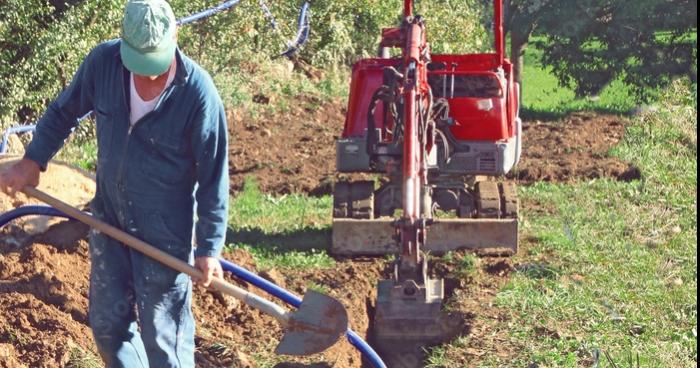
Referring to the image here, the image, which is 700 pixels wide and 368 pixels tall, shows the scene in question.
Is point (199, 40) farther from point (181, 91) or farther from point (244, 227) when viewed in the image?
point (181, 91)

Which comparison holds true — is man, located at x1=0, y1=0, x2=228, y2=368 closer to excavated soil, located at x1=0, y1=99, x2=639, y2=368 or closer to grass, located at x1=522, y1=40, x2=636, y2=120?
excavated soil, located at x1=0, y1=99, x2=639, y2=368

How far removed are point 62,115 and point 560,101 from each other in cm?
1946

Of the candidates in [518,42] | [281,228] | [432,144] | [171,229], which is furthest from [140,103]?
[518,42]

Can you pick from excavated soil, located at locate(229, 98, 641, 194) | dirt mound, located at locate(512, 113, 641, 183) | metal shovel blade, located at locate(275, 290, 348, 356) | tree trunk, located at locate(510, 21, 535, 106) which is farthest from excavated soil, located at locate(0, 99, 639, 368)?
tree trunk, located at locate(510, 21, 535, 106)

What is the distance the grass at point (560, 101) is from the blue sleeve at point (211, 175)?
48.7 ft

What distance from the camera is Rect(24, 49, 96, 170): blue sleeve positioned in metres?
5.62

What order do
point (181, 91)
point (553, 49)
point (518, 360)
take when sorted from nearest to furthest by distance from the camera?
1. point (181, 91)
2. point (518, 360)
3. point (553, 49)

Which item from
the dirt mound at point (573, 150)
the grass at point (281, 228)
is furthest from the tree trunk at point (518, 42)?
the grass at point (281, 228)

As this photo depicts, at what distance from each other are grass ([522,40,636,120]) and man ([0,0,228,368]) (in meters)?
Result: 14.8

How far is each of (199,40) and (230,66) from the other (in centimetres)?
140

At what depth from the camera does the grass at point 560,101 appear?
20.8 metres

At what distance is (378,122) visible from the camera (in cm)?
1095

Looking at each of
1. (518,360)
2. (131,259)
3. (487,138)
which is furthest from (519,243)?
(131,259)

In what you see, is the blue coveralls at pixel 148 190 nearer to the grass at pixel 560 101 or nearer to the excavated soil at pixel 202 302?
the excavated soil at pixel 202 302
